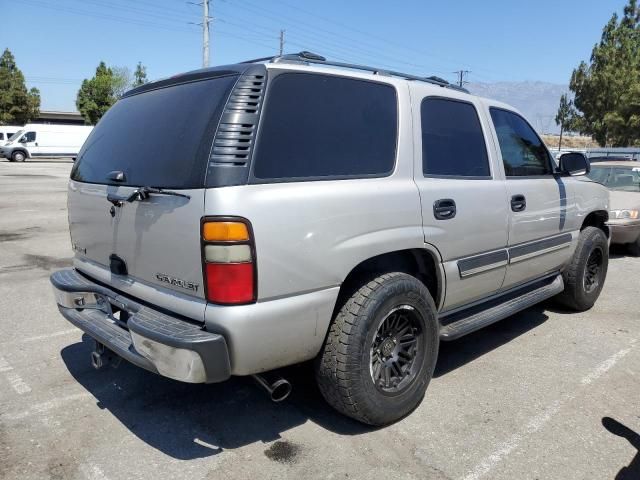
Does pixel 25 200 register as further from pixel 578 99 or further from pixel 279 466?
pixel 578 99

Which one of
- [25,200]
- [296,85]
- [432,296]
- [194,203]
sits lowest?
[25,200]

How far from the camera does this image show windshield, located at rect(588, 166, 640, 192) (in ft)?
29.9

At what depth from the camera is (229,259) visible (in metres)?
2.37

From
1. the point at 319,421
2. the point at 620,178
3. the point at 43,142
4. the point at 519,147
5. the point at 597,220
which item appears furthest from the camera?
the point at 43,142

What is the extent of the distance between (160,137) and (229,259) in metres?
0.92

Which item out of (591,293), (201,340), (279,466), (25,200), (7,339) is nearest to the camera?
(201,340)

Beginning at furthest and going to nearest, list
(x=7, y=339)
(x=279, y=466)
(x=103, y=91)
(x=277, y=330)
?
(x=103, y=91), (x=7, y=339), (x=279, y=466), (x=277, y=330)

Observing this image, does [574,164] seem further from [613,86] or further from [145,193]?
[613,86]

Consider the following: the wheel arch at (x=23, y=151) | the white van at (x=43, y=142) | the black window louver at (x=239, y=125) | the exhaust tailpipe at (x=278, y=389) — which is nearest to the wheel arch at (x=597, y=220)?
the exhaust tailpipe at (x=278, y=389)

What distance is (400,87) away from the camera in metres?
3.29

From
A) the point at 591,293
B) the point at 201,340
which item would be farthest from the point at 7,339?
the point at 591,293

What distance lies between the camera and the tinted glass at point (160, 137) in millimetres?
2559

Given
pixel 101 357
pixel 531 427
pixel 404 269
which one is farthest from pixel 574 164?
pixel 101 357

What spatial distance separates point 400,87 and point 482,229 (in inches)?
44.3
